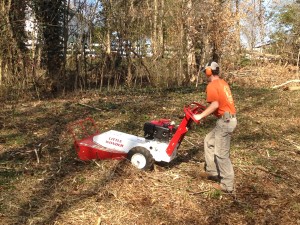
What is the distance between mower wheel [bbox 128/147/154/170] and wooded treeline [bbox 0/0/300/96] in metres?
7.30

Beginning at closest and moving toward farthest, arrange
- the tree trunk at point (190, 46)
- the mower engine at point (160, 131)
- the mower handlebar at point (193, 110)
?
the mower handlebar at point (193, 110) < the mower engine at point (160, 131) < the tree trunk at point (190, 46)

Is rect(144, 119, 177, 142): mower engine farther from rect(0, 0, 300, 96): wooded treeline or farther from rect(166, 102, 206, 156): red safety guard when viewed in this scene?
rect(0, 0, 300, 96): wooded treeline

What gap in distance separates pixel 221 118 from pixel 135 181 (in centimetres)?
148

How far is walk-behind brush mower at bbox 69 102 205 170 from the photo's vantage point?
18.9 feet

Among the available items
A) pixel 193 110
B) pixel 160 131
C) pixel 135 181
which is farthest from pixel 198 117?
pixel 135 181

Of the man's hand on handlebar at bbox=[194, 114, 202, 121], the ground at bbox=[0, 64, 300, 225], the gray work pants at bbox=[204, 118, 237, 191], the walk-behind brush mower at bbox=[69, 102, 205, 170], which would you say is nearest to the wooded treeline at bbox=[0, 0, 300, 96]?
the ground at bbox=[0, 64, 300, 225]

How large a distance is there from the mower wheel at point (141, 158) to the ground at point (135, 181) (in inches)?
4.2

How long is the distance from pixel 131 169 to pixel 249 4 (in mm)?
21913

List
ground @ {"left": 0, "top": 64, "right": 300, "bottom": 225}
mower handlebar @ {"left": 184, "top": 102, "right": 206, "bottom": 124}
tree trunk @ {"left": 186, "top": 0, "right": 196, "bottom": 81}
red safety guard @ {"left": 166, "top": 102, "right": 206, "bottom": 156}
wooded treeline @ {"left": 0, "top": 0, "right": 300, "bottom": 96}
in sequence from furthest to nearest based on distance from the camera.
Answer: tree trunk @ {"left": 186, "top": 0, "right": 196, "bottom": 81} < wooded treeline @ {"left": 0, "top": 0, "right": 300, "bottom": 96} < red safety guard @ {"left": 166, "top": 102, "right": 206, "bottom": 156} < mower handlebar @ {"left": 184, "top": 102, "right": 206, "bottom": 124} < ground @ {"left": 0, "top": 64, "right": 300, "bottom": 225}

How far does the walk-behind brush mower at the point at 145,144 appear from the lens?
18.9ft

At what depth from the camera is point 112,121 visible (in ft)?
30.0

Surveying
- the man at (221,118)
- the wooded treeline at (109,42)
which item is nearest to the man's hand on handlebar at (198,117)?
the man at (221,118)

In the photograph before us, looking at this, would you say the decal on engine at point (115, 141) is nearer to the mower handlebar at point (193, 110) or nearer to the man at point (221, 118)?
the mower handlebar at point (193, 110)

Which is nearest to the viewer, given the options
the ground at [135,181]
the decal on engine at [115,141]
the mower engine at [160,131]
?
the ground at [135,181]
